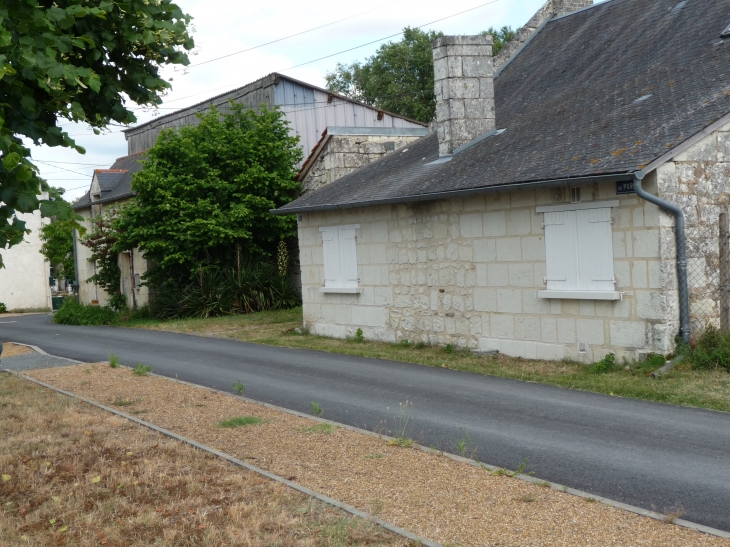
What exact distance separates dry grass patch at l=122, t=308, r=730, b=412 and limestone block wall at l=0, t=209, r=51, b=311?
70.4 ft

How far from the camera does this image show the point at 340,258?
643 inches

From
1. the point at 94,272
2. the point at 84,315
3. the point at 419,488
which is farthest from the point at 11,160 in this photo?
the point at 94,272

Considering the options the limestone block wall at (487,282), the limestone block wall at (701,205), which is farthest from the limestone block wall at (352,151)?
the limestone block wall at (701,205)

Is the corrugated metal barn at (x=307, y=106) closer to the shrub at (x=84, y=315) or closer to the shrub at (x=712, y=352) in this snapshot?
the shrub at (x=84, y=315)

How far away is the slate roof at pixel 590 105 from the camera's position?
1118 centimetres

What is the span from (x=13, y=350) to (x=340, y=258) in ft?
23.6

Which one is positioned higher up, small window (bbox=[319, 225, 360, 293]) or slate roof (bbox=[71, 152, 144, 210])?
slate roof (bbox=[71, 152, 144, 210])

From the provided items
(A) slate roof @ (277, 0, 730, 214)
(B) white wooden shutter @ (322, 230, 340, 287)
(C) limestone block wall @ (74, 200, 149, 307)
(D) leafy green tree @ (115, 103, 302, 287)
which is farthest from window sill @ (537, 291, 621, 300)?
(C) limestone block wall @ (74, 200, 149, 307)

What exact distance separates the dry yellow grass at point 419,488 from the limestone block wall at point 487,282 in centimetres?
485

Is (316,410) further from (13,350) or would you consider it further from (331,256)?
(13,350)

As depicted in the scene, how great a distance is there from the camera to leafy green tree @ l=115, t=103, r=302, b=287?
22.0m

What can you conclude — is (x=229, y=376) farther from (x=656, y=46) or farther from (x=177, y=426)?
(x=656, y=46)

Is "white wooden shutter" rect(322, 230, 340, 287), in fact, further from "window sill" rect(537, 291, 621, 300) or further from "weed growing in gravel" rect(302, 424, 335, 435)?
"weed growing in gravel" rect(302, 424, 335, 435)

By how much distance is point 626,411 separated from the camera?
868 centimetres
